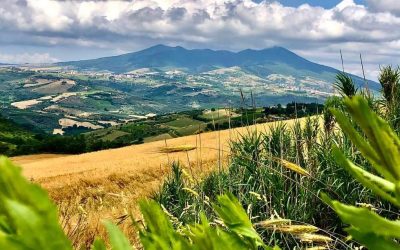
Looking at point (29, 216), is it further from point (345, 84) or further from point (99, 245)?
point (345, 84)

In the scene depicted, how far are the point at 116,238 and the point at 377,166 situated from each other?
0.30m

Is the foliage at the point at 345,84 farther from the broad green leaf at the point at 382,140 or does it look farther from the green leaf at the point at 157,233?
the broad green leaf at the point at 382,140

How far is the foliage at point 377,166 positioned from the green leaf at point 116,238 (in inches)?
9.4

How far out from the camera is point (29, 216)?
1.46 ft

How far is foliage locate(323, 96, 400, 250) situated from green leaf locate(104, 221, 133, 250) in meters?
0.24

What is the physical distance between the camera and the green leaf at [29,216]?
1.47 feet

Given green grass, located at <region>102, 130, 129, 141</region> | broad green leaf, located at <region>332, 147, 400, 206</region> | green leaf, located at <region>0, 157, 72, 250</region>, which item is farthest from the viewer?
green grass, located at <region>102, 130, 129, 141</region>

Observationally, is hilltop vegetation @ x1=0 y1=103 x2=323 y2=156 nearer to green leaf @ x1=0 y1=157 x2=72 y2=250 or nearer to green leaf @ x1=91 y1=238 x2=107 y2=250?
green leaf @ x1=91 y1=238 x2=107 y2=250

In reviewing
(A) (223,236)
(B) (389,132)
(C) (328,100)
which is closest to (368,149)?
(B) (389,132)

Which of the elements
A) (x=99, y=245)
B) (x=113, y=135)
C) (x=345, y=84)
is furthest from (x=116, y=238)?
(x=113, y=135)

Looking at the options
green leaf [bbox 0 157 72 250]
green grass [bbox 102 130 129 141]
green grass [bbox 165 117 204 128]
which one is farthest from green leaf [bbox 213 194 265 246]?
green grass [bbox 165 117 204 128]

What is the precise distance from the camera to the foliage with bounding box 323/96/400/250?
507 millimetres

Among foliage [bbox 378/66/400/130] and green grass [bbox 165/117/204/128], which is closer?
foliage [bbox 378/66/400/130]

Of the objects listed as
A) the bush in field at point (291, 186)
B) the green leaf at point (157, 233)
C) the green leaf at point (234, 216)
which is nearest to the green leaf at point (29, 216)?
the green leaf at point (157, 233)
